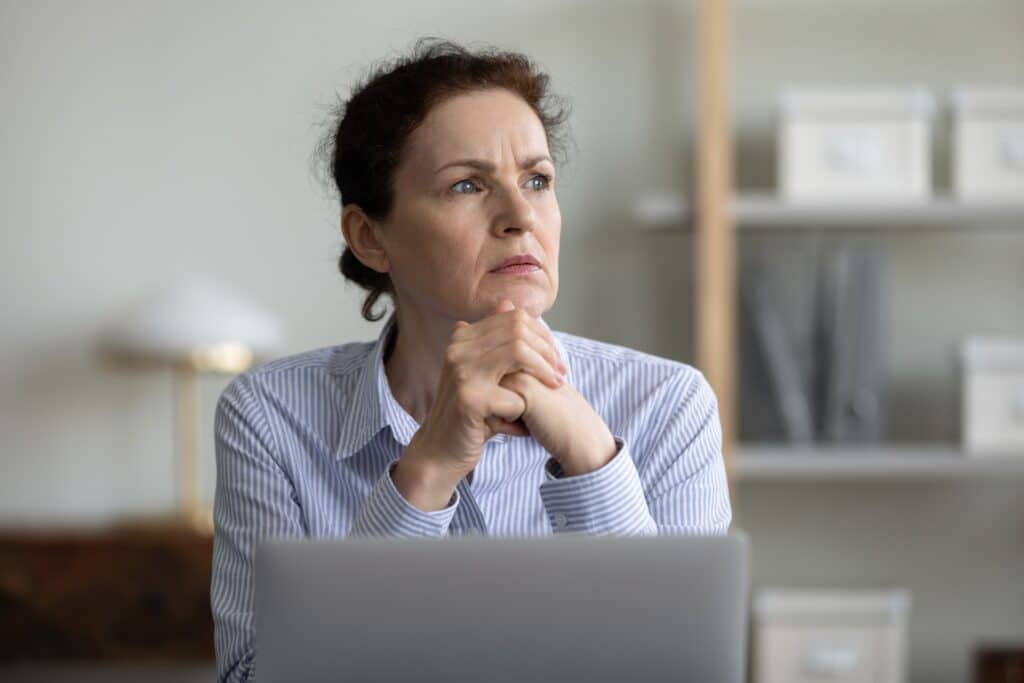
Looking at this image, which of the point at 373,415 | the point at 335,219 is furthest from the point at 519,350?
the point at 335,219

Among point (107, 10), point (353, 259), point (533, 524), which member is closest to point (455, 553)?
point (533, 524)

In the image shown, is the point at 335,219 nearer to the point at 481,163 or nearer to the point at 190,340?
the point at 190,340

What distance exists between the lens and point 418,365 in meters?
1.52

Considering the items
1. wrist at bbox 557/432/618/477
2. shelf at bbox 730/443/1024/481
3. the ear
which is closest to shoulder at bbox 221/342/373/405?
the ear

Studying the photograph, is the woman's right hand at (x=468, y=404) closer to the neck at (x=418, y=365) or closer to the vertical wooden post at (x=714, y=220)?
the neck at (x=418, y=365)

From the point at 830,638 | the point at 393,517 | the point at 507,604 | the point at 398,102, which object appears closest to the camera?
the point at 507,604

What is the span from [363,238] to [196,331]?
1.33 m

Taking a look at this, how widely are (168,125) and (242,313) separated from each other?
0.53 metres

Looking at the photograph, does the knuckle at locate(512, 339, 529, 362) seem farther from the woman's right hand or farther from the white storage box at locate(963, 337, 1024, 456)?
the white storage box at locate(963, 337, 1024, 456)

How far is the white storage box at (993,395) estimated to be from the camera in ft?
8.98

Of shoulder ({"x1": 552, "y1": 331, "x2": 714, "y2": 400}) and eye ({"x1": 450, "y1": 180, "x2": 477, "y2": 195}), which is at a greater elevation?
eye ({"x1": 450, "y1": 180, "x2": 477, "y2": 195})

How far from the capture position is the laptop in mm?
901

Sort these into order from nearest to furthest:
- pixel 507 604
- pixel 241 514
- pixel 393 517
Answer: pixel 507 604 → pixel 393 517 → pixel 241 514

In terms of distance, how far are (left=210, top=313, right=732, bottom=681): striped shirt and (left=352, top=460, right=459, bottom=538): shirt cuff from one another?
64 millimetres
